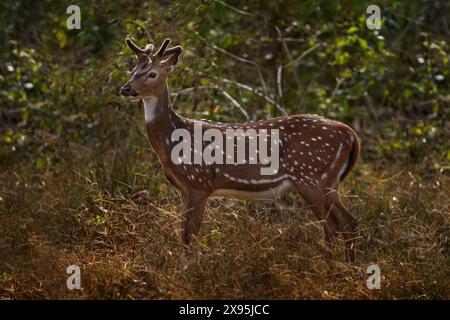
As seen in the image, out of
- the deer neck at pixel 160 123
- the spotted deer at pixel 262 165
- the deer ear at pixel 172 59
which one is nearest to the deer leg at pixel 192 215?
the spotted deer at pixel 262 165

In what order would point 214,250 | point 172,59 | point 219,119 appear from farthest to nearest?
point 219,119, point 172,59, point 214,250

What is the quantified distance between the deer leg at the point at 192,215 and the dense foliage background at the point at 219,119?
7.2 inches

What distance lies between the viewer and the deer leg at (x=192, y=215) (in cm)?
774

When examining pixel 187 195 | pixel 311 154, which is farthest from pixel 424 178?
pixel 187 195

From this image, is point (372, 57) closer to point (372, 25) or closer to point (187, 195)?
point (372, 25)

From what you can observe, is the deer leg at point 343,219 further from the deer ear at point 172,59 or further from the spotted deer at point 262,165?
the deer ear at point 172,59

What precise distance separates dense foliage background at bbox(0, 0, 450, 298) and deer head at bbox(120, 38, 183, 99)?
2.95ft

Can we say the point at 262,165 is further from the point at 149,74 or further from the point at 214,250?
the point at 149,74

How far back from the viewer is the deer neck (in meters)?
8.01

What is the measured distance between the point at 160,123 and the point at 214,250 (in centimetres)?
139

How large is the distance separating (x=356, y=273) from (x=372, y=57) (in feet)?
16.3

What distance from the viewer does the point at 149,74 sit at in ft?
25.9

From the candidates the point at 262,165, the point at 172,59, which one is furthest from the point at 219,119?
the point at 262,165

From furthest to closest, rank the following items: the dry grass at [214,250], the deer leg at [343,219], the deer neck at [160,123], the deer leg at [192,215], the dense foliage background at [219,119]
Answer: the deer neck at [160,123], the deer leg at [343,219], the deer leg at [192,215], the dense foliage background at [219,119], the dry grass at [214,250]
